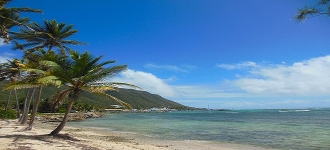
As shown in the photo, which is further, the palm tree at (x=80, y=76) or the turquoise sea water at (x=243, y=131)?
the turquoise sea water at (x=243, y=131)

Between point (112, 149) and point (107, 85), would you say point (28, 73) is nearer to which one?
point (107, 85)

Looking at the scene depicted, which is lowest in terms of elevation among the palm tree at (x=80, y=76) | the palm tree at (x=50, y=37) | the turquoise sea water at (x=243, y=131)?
the turquoise sea water at (x=243, y=131)

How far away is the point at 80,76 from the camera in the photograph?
1431cm

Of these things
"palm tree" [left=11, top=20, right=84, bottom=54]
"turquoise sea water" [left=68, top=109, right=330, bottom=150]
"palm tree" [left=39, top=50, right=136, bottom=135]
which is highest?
"palm tree" [left=11, top=20, right=84, bottom=54]

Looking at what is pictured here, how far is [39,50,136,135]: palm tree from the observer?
13.9m

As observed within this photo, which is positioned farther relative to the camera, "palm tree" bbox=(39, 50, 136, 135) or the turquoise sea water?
the turquoise sea water

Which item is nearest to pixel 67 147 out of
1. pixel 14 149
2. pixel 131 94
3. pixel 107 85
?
pixel 14 149

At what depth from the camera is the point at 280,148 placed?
685 inches

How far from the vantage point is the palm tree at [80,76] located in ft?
45.4

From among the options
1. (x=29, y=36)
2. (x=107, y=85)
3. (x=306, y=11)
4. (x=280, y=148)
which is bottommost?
(x=280, y=148)

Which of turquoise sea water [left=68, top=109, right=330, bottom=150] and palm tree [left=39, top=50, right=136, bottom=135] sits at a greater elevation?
palm tree [left=39, top=50, right=136, bottom=135]

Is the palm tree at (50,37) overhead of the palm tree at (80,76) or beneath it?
overhead

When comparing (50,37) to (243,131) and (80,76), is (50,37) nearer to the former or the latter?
(80,76)

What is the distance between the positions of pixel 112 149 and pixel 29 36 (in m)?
11.9
